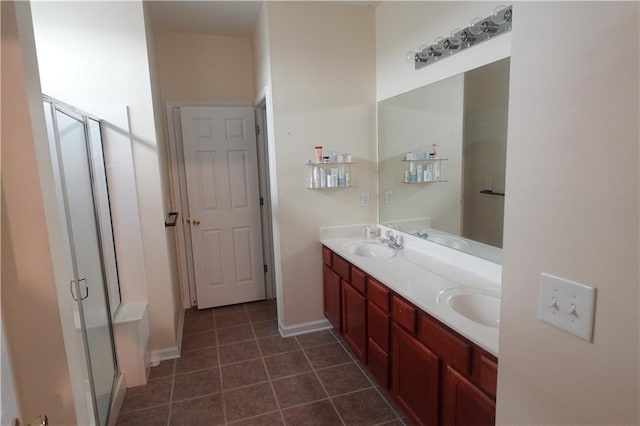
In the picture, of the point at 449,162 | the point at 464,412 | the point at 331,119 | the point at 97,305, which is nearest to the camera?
the point at 464,412

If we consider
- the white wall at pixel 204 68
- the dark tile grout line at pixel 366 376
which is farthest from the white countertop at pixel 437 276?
the white wall at pixel 204 68

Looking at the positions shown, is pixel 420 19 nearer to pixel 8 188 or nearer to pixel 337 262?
pixel 337 262

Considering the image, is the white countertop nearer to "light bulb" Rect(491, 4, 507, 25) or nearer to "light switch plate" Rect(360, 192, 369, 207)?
"light switch plate" Rect(360, 192, 369, 207)

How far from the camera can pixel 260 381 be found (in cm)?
239

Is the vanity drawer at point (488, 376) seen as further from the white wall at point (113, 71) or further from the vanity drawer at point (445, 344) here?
the white wall at point (113, 71)

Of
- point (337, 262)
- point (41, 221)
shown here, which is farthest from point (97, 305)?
point (337, 262)

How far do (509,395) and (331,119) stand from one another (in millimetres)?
2366

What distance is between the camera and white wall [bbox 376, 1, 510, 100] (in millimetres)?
1807

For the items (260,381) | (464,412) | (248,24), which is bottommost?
(260,381)

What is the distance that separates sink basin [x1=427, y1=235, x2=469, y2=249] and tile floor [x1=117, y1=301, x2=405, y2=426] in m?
1.05

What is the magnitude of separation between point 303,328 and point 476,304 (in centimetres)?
170

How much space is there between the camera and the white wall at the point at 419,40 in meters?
1.81

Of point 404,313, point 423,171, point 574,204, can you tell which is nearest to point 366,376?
point 404,313

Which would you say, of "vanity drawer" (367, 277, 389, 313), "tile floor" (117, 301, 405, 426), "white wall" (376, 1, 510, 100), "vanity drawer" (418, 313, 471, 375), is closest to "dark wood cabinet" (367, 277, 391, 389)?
"vanity drawer" (367, 277, 389, 313)
